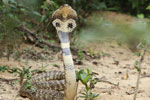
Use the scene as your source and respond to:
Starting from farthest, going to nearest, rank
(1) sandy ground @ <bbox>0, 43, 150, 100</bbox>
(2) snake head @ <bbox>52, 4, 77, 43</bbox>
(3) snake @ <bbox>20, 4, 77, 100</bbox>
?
(1) sandy ground @ <bbox>0, 43, 150, 100</bbox>
(2) snake head @ <bbox>52, 4, 77, 43</bbox>
(3) snake @ <bbox>20, 4, 77, 100</bbox>

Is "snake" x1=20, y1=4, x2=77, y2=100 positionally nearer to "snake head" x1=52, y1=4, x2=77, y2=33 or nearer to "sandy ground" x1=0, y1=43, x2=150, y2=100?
"snake head" x1=52, y1=4, x2=77, y2=33

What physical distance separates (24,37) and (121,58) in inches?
101

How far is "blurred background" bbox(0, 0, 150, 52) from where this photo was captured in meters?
2.03

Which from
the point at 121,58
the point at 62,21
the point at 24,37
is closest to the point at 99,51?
the point at 121,58

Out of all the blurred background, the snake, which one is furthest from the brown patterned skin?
the blurred background

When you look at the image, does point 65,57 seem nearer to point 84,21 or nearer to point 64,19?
point 64,19

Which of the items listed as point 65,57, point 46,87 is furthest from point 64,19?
point 46,87

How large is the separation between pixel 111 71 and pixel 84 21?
7.10 ft

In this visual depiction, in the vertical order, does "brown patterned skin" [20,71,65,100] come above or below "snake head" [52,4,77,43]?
below

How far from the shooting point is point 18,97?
4.23m

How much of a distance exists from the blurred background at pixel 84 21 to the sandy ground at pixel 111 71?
0.32 m

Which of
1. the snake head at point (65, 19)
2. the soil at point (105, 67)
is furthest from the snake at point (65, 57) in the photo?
the soil at point (105, 67)

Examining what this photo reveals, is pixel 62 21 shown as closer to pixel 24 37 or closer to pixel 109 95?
pixel 109 95

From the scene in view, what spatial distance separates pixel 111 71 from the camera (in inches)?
245
